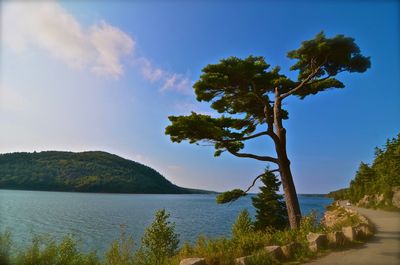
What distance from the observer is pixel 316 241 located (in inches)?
346

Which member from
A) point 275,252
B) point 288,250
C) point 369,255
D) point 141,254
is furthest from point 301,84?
point 141,254

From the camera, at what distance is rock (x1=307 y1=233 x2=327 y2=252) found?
8.66 meters

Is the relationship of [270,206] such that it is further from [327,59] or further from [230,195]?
[327,59]

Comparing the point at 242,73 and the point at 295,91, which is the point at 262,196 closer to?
the point at 295,91

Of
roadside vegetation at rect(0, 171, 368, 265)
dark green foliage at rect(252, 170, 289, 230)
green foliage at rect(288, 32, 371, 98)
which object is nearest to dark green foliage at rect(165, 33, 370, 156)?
green foliage at rect(288, 32, 371, 98)

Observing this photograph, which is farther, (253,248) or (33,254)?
(253,248)

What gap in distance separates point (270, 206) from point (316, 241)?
19.4 metres


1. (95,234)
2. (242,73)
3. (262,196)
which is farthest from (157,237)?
(95,234)

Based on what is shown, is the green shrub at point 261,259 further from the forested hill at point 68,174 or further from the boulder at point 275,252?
the forested hill at point 68,174

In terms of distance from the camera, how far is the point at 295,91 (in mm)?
14266

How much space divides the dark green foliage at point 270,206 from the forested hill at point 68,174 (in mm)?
153715

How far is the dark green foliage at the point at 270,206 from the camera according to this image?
27.0 meters

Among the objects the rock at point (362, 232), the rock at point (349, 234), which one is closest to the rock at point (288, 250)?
the rock at point (349, 234)

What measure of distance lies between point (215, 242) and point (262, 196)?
20226 millimetres
